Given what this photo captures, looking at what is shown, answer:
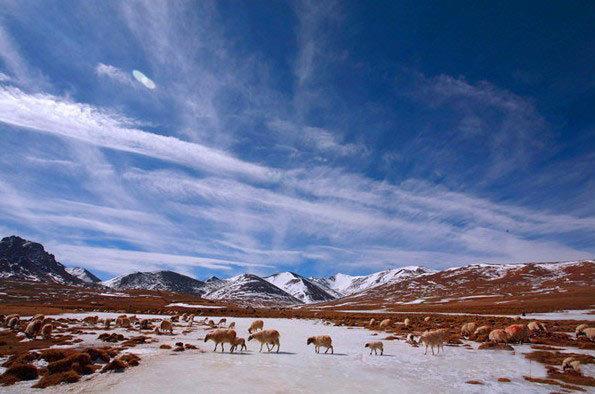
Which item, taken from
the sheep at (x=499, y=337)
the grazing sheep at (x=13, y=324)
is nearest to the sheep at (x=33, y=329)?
the grazing sheep at (x=13, y=324)

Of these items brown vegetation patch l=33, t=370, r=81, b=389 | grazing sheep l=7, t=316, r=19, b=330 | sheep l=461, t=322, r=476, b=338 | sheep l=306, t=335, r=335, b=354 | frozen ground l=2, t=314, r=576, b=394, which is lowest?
brown vegetation patch l=33, t=370, r=81, b=389

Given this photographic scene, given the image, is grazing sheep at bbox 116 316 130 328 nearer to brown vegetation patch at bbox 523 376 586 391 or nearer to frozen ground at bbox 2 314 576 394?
frozen ground at bbox 2 314 576 394

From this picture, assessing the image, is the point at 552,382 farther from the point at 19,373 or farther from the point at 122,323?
the point at 122,323

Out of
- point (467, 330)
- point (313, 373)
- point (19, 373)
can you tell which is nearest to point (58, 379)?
point (19, 373)

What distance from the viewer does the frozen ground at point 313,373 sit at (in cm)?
1705

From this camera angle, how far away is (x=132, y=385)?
1691 centimetres

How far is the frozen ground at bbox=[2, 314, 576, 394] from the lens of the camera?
17.0 metres

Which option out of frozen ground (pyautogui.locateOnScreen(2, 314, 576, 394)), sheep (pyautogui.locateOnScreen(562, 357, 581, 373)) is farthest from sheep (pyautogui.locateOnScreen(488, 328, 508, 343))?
sheep (pyautogui.locateOnScreen(562, 357, 581, 373))

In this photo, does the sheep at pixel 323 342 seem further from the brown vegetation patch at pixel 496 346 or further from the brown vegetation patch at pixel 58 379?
the brown vegetation patch at pixel 58 379

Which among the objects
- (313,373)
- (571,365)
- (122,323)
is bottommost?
(313,373)

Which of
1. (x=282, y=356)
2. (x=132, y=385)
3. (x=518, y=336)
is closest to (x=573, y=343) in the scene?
(x=518, y=336)

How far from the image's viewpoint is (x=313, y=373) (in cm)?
2047

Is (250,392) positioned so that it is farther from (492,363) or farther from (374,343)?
(492,363)

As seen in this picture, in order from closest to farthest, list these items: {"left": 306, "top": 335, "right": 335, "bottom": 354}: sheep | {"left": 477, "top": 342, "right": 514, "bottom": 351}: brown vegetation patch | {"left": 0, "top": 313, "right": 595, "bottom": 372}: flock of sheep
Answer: {"left": 0, "top": 313, "right": 595, "bottom": 372}: flock of sheep < {"left": 306, "top": 335, "right": 335, "bottom": 354}: sheep < {"left": 477, "top": 342, "right": 514, "bottom": 351}: brown vegetation patch
